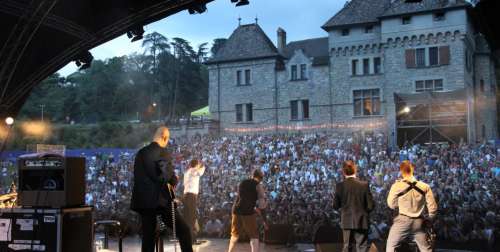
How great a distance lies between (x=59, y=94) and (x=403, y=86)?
15601mm

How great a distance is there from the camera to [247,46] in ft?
77.2

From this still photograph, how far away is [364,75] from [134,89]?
10552 mm

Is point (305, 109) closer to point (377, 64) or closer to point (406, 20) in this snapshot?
point (377, 64)

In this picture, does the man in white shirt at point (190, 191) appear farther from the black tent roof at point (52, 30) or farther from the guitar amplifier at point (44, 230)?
the guitar amplifier at point (44, 230)

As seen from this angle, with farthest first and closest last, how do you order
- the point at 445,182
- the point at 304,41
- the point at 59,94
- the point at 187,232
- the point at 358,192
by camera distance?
the point at 304,41 < the point at 59,94 < the point at 445,182 < the point at 358,192 < the point at 187,232

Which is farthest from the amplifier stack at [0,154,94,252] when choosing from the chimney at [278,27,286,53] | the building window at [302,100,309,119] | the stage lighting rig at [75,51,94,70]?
the chimney at [278,27,286,53]

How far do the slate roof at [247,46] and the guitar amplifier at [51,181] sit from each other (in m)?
19.1

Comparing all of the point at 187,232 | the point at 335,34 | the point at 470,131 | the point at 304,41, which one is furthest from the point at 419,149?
the point at 187,232

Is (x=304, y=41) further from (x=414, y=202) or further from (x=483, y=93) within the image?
(x=414, y=202)

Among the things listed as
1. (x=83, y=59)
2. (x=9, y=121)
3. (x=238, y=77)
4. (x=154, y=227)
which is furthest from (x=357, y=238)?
(x=238, y=77)

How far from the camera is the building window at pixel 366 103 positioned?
866 inches

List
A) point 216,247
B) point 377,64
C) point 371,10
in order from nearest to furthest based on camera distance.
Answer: point 216,247 → point 377,64 → point 371,10

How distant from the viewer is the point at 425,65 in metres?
22.2

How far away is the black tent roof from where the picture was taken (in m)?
7.49
